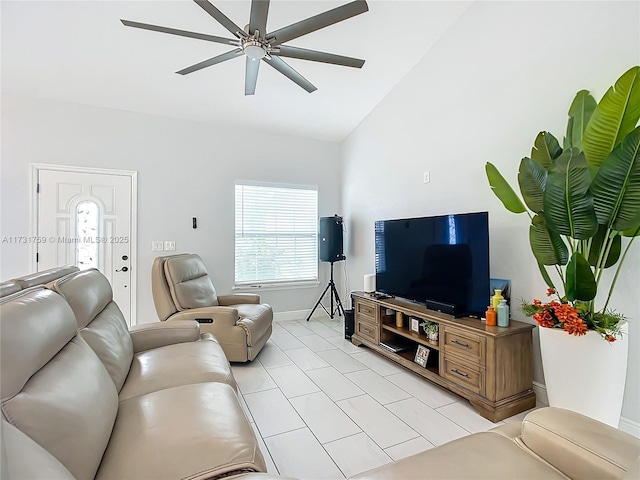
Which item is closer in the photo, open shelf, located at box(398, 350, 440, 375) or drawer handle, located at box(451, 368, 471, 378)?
drawer handle, located at box(451, 368, 471, 378)

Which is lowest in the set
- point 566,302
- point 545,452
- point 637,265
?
point 545,452

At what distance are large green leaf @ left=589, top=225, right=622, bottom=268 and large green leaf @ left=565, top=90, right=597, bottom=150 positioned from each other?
0.55m

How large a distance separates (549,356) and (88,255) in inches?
176

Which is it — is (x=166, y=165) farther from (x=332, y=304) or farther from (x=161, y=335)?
(x=332, y=304)

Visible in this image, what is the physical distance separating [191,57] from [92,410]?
3.10 metres

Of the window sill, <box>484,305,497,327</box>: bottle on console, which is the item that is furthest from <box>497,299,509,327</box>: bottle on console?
the window sill

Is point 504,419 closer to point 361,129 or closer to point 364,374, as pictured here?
point 364,374

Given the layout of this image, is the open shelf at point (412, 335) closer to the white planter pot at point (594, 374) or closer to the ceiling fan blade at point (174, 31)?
the white planter pot at point (594, 374)

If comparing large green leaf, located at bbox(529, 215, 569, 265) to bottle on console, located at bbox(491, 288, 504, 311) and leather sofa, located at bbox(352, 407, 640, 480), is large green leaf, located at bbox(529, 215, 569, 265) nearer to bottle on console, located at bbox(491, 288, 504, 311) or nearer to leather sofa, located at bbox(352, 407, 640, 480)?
bottle on console, located at bbox(491, 288, 504, 311)

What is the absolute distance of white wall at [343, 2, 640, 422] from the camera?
2.04 metres

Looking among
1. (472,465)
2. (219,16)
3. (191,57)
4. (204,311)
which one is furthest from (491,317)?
(191,57)

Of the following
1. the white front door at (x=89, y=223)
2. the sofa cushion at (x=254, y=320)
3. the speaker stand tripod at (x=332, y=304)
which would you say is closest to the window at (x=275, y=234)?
the speaker stand tripod at (x=332, y=304)

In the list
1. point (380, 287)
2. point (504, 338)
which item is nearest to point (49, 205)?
point (380, 287)

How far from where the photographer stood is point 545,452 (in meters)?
1.07
